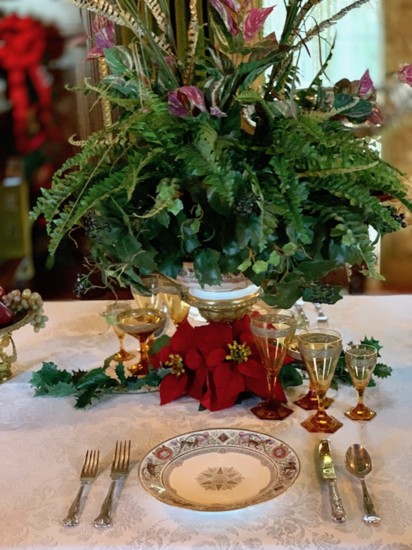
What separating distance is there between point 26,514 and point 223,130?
2.08 feet

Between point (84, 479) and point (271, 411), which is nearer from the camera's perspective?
point (84, 479)

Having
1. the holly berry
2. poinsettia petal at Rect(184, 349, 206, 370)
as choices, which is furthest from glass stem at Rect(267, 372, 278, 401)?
the holly berry

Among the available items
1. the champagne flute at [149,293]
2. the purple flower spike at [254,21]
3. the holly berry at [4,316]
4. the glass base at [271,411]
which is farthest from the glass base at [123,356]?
the purple flower spike at [254,21]

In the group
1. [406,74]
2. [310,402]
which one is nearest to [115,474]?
[310,402]

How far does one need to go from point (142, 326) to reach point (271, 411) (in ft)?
1.00

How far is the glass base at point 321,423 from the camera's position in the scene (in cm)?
102

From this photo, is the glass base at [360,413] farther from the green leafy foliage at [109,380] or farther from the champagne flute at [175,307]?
the champagne flute at [175,307]

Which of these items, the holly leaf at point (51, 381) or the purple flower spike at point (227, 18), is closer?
the purple flower spike at point (227, 18)

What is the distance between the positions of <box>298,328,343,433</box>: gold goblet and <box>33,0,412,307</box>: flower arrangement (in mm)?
91

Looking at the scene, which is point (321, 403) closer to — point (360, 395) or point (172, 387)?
point (360, 395)

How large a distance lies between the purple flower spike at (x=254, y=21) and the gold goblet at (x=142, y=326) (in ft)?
1.75

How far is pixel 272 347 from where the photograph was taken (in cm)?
107

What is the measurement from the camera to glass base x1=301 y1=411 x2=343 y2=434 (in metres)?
1.02

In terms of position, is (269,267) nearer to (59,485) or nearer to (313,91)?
(313,91)
